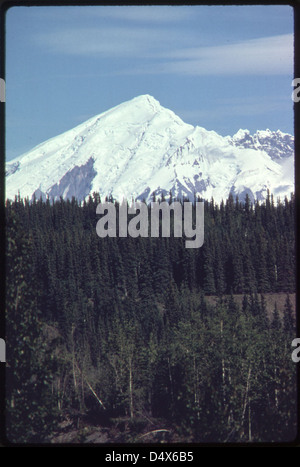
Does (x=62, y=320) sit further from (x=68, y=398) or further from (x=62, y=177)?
(x=62, y=177)

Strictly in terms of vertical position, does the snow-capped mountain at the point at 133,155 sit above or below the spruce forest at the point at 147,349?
above

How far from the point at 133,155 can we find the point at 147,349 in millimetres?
5080

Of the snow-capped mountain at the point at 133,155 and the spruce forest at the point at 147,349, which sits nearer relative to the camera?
the spruce forest at the point at 147,349

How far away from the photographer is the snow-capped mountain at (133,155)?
10234 mm

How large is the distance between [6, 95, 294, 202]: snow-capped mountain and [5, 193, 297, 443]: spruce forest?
676 mm

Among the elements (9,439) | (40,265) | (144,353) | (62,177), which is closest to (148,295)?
(144,353)

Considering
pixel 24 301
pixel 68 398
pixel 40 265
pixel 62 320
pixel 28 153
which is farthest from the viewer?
pixel 62 320

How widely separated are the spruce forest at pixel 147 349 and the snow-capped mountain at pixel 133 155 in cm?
68

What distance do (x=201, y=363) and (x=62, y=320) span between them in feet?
13.5

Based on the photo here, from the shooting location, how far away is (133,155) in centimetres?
1254

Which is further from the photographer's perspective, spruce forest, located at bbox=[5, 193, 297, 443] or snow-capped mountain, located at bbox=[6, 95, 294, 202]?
snow-capped mountain, located at bbox=[6, 95, 294, 202]

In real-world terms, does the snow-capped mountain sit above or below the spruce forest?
above

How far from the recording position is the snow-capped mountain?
403 inches
